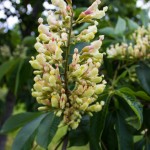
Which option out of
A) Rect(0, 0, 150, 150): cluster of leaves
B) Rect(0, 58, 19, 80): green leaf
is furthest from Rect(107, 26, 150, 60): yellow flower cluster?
Rect(0, 58, 19, 80): green leaf

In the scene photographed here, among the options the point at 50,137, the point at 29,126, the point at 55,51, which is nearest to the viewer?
the point at 55,51

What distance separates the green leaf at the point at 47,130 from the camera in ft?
3.39

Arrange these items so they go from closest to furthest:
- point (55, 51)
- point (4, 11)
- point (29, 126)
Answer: point (55, 51)
point (29, 126)
point (4, 11)

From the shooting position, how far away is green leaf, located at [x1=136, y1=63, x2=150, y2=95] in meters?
1.31

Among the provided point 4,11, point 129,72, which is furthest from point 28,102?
point 129,72

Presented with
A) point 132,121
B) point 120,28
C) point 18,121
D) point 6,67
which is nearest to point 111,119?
point 132,121

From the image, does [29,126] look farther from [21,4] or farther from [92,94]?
[21,4]

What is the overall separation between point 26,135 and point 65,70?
1.13ft

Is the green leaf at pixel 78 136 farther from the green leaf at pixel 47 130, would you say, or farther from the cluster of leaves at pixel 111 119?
the green leaf at pixel 47 130

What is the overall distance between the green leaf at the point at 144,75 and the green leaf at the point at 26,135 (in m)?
0.40

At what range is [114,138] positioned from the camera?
3.92ft

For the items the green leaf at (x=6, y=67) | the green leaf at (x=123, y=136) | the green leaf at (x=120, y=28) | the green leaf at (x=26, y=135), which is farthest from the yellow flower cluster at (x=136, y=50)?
the green leaf at (x=6, y=67)

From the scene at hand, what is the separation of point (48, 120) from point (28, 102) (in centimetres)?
177

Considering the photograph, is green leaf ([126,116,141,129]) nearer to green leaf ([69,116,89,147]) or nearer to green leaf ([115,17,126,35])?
green leaf ([69,116,89,147])
